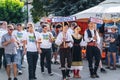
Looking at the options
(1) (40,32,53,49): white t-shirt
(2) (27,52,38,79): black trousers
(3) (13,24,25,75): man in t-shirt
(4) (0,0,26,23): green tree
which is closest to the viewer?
(2) (27,52,38,79): black trousers

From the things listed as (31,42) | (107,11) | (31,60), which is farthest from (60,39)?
(107,11)

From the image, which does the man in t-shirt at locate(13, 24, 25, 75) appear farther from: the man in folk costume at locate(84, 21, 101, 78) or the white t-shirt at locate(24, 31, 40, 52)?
the man in folk costume at locate(84, 21, 101, 78)

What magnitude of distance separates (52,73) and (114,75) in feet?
7.20

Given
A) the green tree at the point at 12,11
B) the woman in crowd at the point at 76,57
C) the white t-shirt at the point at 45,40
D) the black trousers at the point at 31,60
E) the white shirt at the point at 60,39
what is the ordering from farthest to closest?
the green tree at the point at 12,11 → the white t-shirt at the point at 45,40 → the woman in crowd at the point at 76,57 → the white shirt at the point at 60,39 → the black trousers at the point at 31,60

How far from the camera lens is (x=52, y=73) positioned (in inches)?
571

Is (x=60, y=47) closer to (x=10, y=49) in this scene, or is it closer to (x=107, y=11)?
(x=10, y=49)

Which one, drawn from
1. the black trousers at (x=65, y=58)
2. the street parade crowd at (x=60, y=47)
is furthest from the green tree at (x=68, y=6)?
the black trousers at (x=65, y=58)

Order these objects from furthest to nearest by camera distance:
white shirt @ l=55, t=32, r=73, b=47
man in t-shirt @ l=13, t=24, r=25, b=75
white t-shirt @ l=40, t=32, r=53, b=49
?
man in t-shirt @ l=13, t=24, r=25, b=75, white t-shirt @ l=40, t=32, r=53, b=49, white shirt @ l=55, t=32, r=73, b=47

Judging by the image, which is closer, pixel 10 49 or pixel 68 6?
pixel 10 49

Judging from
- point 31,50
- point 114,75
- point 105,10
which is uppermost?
point 105,10

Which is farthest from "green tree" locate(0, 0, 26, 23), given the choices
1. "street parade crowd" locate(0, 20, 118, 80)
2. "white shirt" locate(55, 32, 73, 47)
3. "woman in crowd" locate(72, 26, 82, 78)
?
"white shirt" locate(55, 32, 73, 47)

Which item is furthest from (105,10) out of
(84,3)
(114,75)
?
(84,3)

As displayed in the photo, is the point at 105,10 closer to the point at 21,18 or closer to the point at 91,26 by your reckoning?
the point at 91,26

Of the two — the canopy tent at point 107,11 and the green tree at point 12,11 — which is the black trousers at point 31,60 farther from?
the green tree at point 12,11
